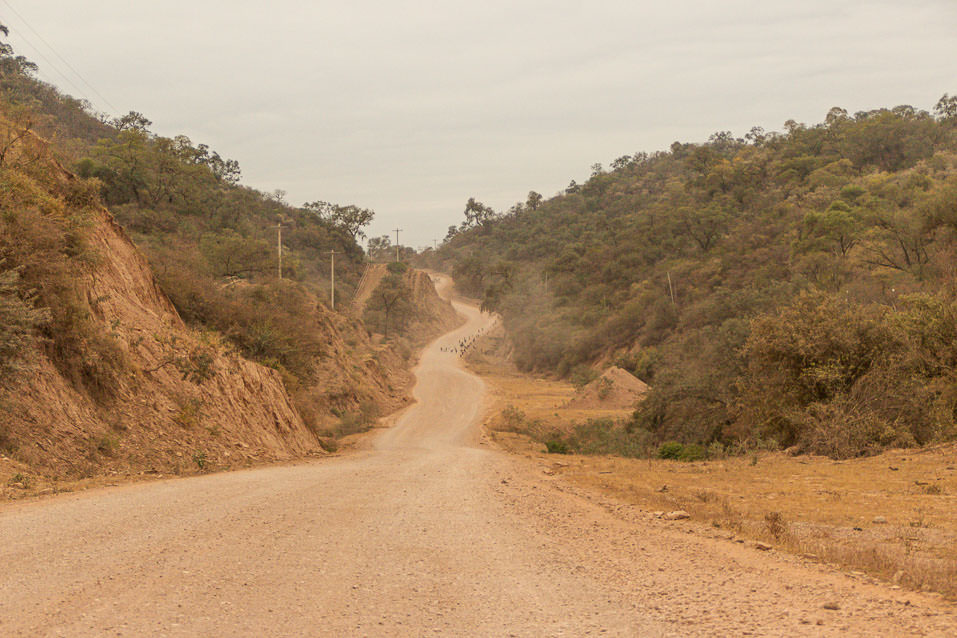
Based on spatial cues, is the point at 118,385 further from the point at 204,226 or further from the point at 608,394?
the point at 204,226

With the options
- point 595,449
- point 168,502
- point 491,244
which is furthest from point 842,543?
point 491,244

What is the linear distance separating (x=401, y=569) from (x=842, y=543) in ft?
15.2

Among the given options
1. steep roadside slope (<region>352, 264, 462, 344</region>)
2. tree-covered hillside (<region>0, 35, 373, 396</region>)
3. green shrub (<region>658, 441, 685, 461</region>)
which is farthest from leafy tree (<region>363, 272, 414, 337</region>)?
green shrub (<region>658, 441, 685, 461</region>)

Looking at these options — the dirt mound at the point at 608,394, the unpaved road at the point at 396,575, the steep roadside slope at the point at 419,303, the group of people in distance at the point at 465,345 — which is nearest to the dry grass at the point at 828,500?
the unpaved road at the point at 396,575

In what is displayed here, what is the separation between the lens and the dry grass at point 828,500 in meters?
6.42

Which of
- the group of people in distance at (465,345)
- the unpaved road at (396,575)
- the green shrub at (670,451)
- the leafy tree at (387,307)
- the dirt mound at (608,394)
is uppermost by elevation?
the leafy tree at (387,307)

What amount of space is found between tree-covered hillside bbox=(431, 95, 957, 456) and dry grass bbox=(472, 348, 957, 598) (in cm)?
267

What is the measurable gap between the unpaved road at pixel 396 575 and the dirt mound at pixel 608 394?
31279mm

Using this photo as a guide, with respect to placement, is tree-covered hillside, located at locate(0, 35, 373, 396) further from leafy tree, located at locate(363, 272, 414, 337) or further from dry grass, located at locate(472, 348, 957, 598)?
dry grass, located at locate(472, 348, 957, 598)

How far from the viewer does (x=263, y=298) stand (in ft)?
109

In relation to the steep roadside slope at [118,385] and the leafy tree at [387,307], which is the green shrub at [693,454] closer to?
the steep roadside slope at [118,385]

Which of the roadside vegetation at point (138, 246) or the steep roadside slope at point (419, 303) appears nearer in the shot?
the roadside vegetation at point (138, 246)

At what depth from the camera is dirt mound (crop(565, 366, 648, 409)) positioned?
40.5m

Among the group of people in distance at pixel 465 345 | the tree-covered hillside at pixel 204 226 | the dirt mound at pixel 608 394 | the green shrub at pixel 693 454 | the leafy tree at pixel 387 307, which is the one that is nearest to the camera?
the green shrub at pixel 693 454
